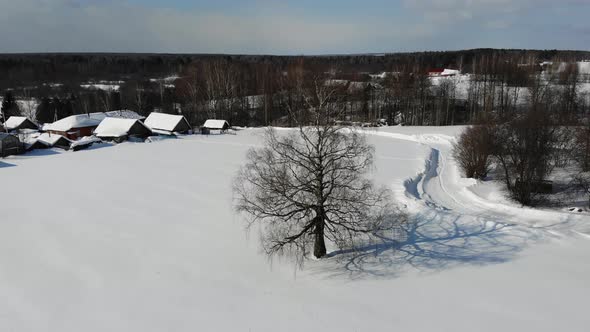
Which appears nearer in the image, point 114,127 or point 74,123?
point 114,127

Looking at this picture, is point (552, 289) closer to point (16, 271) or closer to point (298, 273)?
point (298, 273)

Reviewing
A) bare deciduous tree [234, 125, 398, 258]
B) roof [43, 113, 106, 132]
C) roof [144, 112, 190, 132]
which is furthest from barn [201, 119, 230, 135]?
bare deciduous tree [234, 125, 398, 258]

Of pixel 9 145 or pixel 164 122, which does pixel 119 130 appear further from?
pixel 9 145

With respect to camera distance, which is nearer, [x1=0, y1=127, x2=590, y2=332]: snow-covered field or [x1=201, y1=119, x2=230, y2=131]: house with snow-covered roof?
[x1=0, y1=127, x2=590, y2=332]: snow-covered field

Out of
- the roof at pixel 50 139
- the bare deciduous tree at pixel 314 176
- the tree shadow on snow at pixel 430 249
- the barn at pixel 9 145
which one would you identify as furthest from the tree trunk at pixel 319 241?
the roof at pixel 50 139

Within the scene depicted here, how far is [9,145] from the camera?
3566 cm

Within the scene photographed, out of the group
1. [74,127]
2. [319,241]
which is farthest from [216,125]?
[319,241]

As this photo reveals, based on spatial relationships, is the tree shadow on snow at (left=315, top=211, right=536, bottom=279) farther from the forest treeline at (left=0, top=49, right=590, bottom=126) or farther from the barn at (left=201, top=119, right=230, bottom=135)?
the forest treeline at (left=0, top=49, right=590, bottom=126)

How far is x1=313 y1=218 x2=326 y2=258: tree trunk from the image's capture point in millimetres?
13398

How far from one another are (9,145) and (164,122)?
49.9 ft

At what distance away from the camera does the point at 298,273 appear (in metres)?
13.3

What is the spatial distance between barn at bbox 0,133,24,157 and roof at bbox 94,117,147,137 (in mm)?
7360

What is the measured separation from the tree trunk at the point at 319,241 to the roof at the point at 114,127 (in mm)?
33334

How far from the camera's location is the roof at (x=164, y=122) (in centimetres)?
4606
